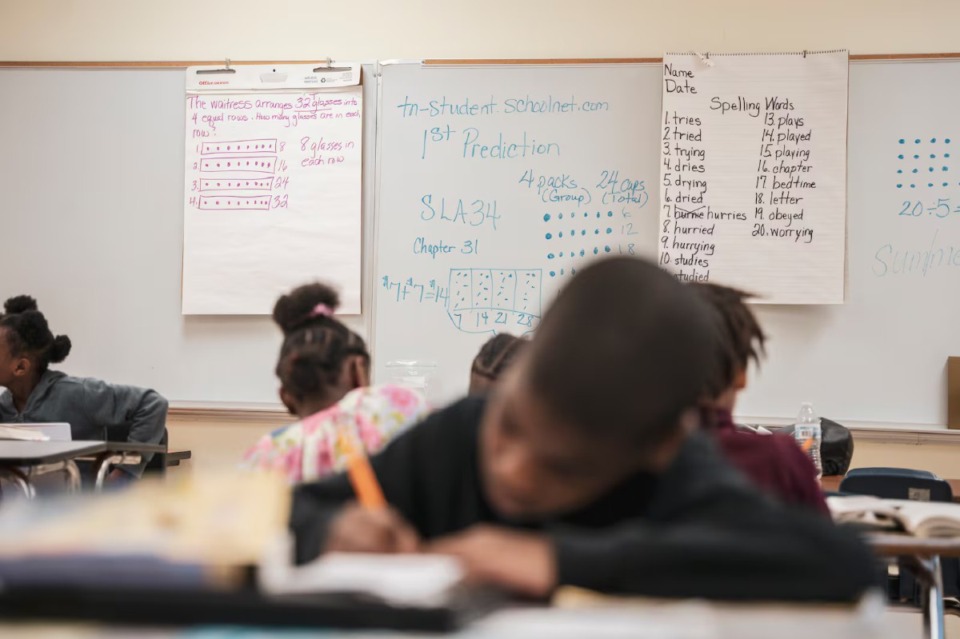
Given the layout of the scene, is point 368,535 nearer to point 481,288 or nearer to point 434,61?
point 481,288

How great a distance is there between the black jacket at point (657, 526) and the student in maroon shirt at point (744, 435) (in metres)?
0.37

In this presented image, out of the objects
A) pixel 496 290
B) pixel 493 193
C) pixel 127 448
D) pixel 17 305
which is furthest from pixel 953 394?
pixel 17 305

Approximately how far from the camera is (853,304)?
396cm

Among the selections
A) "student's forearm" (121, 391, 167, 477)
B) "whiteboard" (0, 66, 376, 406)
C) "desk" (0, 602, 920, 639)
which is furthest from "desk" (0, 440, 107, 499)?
"desk" (0, 602, 920, 639)

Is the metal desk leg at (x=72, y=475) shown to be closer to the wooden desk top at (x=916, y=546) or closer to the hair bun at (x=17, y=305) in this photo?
the hair bun at (x=17, y=305)

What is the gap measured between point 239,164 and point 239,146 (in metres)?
0.08

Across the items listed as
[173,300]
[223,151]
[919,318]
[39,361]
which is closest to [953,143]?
[919,318]

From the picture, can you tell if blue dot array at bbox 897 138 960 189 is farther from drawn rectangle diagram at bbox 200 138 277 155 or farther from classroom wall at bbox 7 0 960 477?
drawn rectangle diagram at bbox 200 138 277 155

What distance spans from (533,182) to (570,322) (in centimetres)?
356

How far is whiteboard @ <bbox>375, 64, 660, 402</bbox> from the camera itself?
162 inches

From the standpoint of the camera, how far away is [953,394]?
3.89 meters

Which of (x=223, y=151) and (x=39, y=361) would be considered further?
(x=223, y=151)

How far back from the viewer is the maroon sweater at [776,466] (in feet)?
4.01

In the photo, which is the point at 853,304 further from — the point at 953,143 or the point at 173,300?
the point at 173,300
